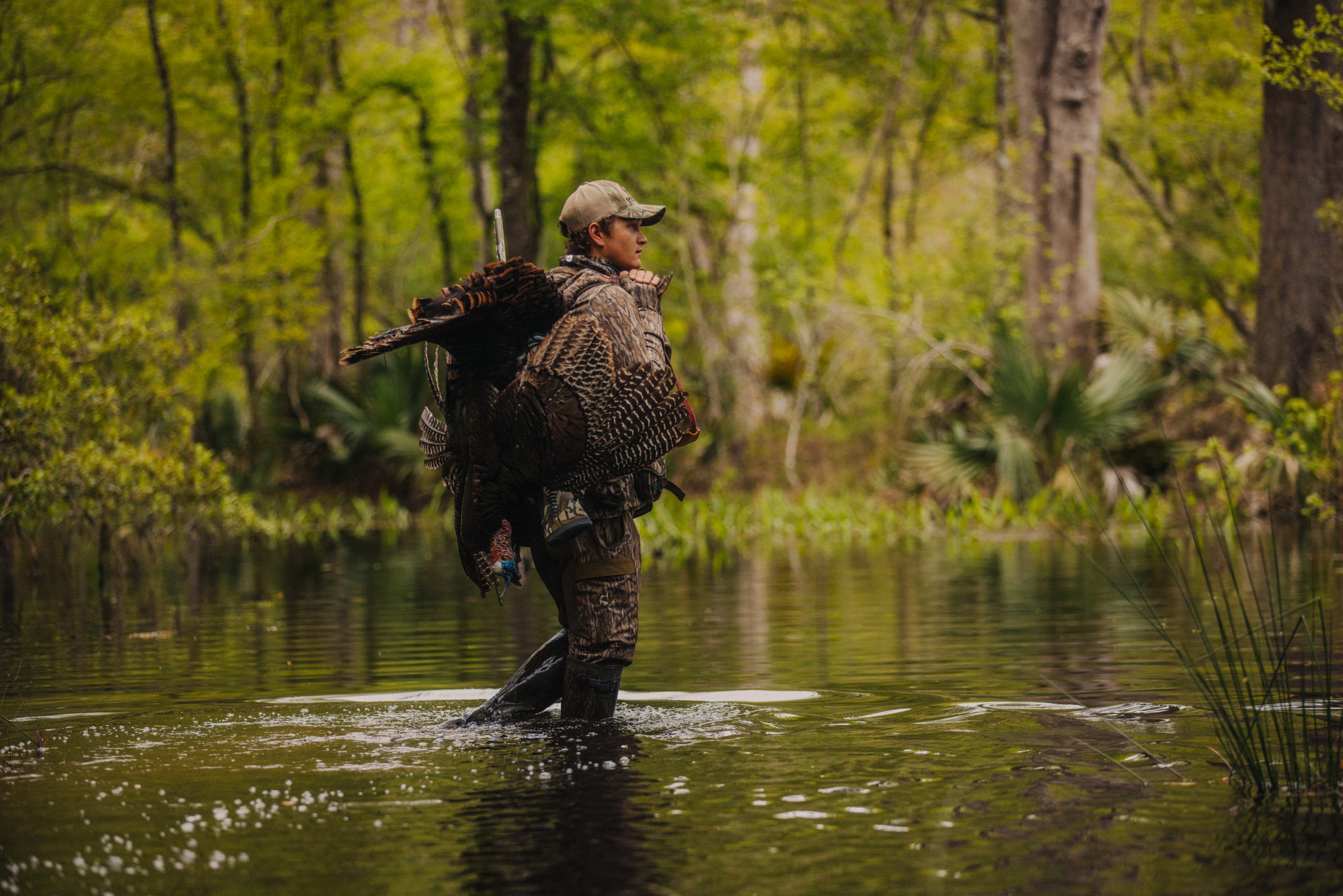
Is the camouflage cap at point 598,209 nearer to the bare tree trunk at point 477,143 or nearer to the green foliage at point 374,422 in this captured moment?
the green foliage at point 374,422

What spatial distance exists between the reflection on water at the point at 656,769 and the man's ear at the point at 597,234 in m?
1.86

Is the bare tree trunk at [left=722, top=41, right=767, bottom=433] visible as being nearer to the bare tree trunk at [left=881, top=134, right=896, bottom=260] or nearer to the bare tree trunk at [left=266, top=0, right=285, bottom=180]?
the bare tree trunk at [left=881, top=134, right=896, bottom=260]

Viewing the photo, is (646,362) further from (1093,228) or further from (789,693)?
(1093,228)

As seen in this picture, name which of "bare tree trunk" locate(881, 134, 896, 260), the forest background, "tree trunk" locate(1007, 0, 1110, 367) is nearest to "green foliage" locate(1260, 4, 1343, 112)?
the forest background

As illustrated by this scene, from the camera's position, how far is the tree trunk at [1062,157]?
22.3 meters

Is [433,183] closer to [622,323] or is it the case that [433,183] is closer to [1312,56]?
[1312,56]

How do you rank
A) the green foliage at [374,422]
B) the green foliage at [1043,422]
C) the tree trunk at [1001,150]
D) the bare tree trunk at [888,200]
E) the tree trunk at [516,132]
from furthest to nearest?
the bare tree trunk at [888,200], the green foliage at [374,422], the tree trunk at [1001,150], the tree trunk at [516,132], the green foliage at [1043,422]

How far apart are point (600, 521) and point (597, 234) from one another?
1.14m

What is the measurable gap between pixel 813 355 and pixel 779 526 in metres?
6.55

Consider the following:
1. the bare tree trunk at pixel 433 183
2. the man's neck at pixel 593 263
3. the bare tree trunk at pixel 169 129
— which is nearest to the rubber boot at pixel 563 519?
the man's neck at pixel 593 263

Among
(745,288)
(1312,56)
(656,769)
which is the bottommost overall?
(656,769)

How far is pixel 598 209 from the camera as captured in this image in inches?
253

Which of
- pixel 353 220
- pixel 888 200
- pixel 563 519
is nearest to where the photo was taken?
pixel 563 519

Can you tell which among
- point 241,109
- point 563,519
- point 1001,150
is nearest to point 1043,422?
point 1001,150
